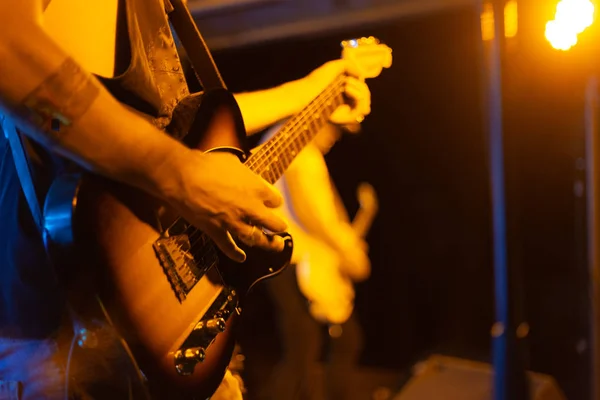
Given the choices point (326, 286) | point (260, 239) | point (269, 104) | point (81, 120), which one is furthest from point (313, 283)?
point (81, 120)

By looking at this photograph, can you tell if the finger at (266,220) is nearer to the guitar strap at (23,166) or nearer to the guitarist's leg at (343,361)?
the guitar strap at (23,166)

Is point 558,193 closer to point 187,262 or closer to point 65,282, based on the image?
point 187,262

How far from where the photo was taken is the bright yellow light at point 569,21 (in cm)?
141

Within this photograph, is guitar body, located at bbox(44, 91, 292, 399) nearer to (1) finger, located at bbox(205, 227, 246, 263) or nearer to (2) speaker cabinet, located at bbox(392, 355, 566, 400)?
(1) finger, located at bbox(205, 227, 246, 263)

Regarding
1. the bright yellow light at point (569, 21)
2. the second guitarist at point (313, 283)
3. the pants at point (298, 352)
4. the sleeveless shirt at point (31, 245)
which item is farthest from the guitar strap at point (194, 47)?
the pants at point (298, 352)

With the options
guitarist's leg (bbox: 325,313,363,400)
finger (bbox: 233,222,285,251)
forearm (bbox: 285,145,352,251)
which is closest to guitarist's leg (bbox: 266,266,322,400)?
guitarist's leg (bbox: 325,313,363,400)

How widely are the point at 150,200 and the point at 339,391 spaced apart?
1.86 m

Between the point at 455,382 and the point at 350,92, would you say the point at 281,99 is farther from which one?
the point at 455,382

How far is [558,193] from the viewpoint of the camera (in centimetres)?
225

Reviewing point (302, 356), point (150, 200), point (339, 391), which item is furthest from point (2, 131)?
point (339, 391)

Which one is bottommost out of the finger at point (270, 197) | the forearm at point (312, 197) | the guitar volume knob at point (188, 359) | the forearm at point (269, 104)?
the forearm at point (312, 197)

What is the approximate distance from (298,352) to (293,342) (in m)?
0.04

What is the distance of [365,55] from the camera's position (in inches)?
50.2

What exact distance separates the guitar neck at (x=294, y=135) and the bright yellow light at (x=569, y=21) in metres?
0.67
